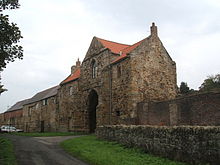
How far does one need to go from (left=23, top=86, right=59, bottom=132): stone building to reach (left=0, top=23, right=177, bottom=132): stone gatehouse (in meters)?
6.13

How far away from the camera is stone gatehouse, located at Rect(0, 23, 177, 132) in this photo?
971 inches

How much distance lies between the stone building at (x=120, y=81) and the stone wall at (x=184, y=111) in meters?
1.44

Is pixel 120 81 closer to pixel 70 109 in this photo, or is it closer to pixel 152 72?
pixel 152 72

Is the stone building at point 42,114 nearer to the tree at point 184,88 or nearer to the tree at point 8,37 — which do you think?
the tree at point 184,88

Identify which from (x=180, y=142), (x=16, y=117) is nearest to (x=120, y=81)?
(x=180, y=142)

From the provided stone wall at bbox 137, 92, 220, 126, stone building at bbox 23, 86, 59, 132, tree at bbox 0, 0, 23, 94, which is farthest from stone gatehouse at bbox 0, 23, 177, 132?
tree at bbox 0, 0, 23, 94

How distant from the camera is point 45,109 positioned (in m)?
46.5

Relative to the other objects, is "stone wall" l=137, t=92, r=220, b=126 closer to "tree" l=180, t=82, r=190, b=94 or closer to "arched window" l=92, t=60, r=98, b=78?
"arched window" l=92, t=60, r=98, b=78

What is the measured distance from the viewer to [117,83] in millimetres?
26203

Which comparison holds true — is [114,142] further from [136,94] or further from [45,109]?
[45,109]

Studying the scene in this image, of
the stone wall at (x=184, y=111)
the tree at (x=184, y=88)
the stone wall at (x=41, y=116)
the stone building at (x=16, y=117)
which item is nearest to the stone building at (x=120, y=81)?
the stone wall at (x=184, y=111)

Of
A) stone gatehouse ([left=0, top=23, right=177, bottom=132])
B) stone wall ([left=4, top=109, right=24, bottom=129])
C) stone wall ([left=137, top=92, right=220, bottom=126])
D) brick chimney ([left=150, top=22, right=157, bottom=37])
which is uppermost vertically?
brick chimney ([left=150, top=22, right=157, bottom=37])

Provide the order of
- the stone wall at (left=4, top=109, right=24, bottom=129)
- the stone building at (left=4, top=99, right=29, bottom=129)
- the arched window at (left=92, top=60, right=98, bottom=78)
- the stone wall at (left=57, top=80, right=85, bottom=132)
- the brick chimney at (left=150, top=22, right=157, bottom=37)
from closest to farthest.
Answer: the brick chimney at (left=150, top=22, right=157, bottom=37), the arched window at (left=92, top=60, right=98, bottom=78), the stone wall at (left=57, top=80, right=85, bottom=132), the stone wall at (left=4, top=109, right=24, bottom=129), the stone building at (left=4, top=99, right=29, bottom=129)

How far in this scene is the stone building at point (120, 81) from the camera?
2461cm
